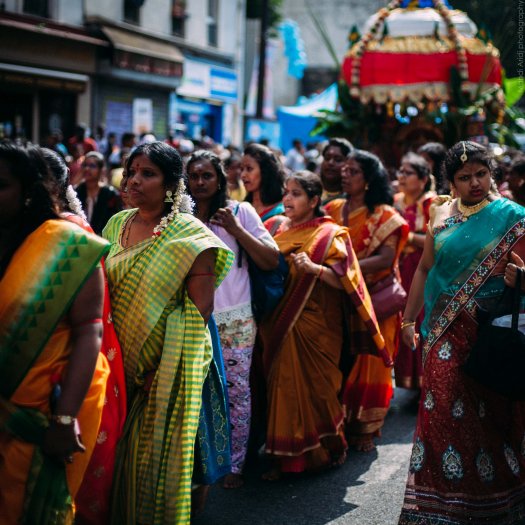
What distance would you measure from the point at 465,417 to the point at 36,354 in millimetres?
2183

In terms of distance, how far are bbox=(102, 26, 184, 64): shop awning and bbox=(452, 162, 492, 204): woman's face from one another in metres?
15.2

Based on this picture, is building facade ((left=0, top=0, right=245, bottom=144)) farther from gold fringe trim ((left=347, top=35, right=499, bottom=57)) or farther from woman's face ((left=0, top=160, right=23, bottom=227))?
woman's face ((left=0, top=160, right=23, bottom=227))

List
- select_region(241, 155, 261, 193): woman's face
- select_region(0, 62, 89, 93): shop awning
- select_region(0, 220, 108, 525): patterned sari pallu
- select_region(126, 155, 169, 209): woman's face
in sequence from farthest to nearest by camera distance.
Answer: select_region(0, 62, 89, 93): shop awning < select_region(241, 155, 261, 193): woman's face < select_region(126, 155, 169, 209): woman's face < select_region(0, 220, 108, 525): patterned sari pallu

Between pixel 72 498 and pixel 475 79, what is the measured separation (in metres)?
9.85

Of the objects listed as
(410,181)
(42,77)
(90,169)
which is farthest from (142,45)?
(410,181)

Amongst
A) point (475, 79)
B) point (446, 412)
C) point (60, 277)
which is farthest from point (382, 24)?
point (60, 277)

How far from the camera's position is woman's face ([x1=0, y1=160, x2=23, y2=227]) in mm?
2533

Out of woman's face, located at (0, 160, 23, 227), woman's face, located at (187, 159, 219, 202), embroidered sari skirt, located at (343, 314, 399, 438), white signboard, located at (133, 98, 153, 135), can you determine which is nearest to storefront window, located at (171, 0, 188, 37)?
white signboard, located at (133, 98, 153, 135)

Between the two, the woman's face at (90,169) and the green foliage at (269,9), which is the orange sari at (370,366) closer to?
the woman's face at (90,169)

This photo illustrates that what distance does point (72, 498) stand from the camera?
8.71 feet

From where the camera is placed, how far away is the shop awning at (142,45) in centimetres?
1827

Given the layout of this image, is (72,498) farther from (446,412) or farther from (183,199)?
(446,412)

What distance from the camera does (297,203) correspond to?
16.0 ft

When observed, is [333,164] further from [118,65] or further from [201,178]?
[118,65]
